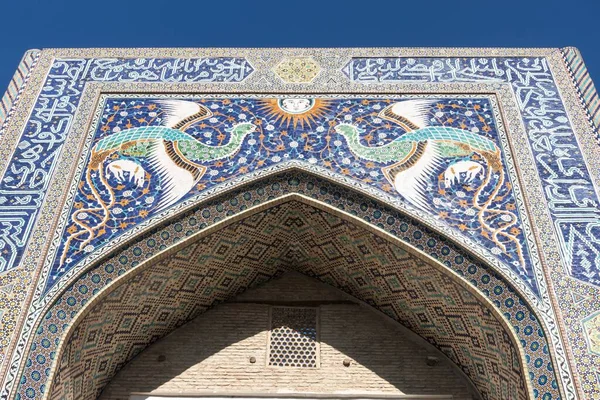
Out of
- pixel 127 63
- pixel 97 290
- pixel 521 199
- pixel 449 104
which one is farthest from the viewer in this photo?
pixel 127 63

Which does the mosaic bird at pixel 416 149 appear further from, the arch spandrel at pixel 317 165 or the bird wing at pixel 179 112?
A: the bird wing at pixel 179 112

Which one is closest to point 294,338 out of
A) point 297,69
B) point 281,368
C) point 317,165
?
point 281,368

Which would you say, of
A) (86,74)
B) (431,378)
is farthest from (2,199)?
(431,378)

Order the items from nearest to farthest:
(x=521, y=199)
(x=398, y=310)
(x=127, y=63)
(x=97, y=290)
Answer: (x=97, y=290)
(x=521, y=199)
(x=398, y=310)
(x=127, y=63)

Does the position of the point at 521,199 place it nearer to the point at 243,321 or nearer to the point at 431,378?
the point at 431,378

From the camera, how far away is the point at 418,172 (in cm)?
511

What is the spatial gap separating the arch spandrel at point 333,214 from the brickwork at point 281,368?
322mm

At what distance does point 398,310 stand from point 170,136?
220cm

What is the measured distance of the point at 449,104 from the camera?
223 inches

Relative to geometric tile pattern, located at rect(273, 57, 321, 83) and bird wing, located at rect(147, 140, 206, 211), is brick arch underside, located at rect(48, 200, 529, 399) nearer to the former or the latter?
bird wing, located at rect(147, 140, 206, 211)

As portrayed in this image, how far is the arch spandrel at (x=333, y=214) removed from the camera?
4.34m

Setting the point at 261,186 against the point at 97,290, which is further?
the point at 261,186

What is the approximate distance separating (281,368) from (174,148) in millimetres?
1841

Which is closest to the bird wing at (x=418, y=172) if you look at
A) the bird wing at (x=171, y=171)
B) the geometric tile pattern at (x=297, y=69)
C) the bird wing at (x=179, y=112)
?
the geometric tile pattern at (x=297, y=69)
